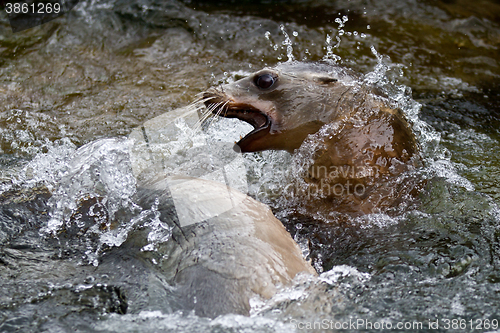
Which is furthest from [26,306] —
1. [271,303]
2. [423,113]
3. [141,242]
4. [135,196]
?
[423,113]

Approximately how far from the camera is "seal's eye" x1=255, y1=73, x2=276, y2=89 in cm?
326

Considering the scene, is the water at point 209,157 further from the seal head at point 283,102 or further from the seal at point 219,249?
the seal head at point 283,102

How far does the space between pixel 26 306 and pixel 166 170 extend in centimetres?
140

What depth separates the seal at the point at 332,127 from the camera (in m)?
3.13

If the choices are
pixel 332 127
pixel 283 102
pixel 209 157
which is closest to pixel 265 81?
pixel 283 102

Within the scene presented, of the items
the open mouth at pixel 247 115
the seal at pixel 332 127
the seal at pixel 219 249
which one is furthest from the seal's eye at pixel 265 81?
the seal at pixel 219 249

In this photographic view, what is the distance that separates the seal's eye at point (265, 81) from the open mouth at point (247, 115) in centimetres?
15

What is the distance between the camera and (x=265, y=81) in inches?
128

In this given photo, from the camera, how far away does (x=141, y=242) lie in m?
2.61

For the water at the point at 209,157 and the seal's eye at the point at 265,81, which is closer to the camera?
the water at the point at 209,157

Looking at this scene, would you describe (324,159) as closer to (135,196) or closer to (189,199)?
(189,199)

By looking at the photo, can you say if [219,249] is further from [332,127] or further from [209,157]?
[209,157]

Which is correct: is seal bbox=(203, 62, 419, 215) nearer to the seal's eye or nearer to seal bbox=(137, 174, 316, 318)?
the seal's eye

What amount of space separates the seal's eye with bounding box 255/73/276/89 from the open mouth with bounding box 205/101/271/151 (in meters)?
0.15
